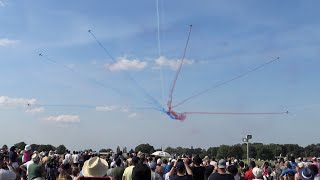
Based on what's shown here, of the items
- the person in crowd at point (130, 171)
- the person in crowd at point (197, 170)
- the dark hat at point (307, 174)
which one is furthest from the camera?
the person in crowd at point (197, 170)

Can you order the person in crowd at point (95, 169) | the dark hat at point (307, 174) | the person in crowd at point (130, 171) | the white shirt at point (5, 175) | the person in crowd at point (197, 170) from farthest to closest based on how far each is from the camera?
1. the person in crowd at point (197, 170)
2. the person in crowd at point (130, 171)
3. the dark hat at point (307, 174)
4. the white shirt at point (5, 175)
5. the person in crowd at point (95, 169)

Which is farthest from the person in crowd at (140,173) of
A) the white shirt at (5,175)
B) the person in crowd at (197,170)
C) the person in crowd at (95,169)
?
the person in crowd at (95,169)

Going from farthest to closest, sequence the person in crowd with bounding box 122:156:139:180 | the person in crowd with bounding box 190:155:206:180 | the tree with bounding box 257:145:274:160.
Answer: the tree with bounding box 257:145:274:160 → the person in crowd with bounding box 190:155:206:180 → the person in crowd with bounding box 122:156:139:180

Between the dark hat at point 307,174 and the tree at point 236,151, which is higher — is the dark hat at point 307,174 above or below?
below

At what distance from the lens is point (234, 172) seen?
434 inches

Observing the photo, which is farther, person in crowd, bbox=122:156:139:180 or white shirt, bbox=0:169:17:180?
person in crowd, bbox=122:156:139:180

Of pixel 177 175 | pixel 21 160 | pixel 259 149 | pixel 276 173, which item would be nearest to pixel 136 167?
pixel 177 175

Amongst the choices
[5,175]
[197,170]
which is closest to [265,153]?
[197,170]

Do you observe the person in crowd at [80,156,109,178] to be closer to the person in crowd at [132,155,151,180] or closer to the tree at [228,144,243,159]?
the person in crowd at [132,155,151,180]

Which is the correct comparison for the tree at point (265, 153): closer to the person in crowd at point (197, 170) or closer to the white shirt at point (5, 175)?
the person in crowd at point (197, 170)

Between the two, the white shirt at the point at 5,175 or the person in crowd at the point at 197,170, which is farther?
the person in crowd at the point at 197,170

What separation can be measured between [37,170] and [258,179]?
5.66 m

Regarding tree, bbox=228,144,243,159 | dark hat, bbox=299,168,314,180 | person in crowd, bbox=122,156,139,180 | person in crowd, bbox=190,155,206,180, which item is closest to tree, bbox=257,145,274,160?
tree, bbox=228,144,243,159

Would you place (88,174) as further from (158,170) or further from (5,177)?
(158,170)
